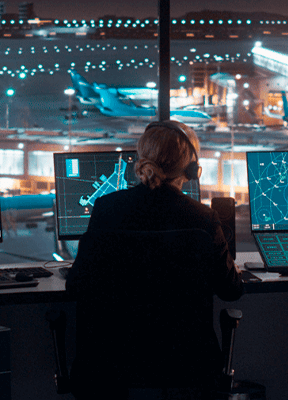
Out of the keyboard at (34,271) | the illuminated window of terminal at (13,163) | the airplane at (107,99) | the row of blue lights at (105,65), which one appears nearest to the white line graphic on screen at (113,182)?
the keyboard at (34,271)

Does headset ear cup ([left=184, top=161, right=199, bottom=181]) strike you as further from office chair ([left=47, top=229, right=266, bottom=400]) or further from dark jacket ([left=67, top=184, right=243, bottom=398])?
office chair ([left=47, top=229, right=266, bottom=400])

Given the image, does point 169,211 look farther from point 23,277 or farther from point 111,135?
point 111,135

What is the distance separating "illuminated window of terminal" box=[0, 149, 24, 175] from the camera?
70.9 ft

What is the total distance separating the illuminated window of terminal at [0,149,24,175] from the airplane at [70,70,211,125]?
7201 mm

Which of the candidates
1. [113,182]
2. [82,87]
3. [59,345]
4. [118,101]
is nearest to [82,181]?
[113,182]

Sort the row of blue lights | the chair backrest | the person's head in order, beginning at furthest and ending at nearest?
the row of blue lights → the person's head → the chair backrest

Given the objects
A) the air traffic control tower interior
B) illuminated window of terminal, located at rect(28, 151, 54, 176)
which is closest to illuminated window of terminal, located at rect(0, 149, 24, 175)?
the air traffic control tower interior

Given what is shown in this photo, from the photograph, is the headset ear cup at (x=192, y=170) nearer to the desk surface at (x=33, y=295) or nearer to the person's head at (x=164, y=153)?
the person's head at (x=164, y=153)

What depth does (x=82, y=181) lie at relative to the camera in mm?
1855

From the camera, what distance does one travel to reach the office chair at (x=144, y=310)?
3.06 feet

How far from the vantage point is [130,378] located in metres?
0.99

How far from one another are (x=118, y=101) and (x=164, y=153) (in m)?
27.8

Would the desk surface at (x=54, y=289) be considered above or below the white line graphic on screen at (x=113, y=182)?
below

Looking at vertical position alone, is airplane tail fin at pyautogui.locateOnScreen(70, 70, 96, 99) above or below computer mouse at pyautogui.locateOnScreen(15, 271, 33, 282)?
above
